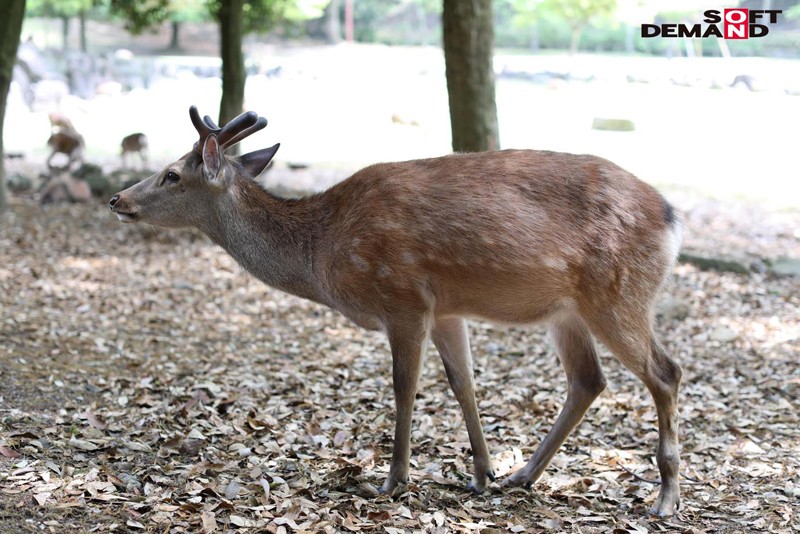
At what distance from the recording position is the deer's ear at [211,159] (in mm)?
4801

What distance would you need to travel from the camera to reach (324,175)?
674 inches

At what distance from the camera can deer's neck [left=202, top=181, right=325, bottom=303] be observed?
15.9 ft

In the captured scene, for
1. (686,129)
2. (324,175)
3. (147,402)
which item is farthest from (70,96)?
(147,402)

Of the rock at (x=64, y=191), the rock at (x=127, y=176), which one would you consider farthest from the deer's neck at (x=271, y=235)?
the rock at (x=127, y=176)

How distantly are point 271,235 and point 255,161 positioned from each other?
0.50 m

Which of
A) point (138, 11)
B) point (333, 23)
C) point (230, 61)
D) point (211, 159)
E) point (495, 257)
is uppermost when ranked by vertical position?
point (333, 23)

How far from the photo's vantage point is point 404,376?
454 centimetres

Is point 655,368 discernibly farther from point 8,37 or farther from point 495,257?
point 8,37

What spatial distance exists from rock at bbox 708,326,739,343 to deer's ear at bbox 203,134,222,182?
4.48 metres

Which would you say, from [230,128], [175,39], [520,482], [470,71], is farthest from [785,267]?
[175,39]

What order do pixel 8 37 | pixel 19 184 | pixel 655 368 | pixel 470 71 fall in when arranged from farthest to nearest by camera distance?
1. pixel 19 184
2. pixel 8 37
3. pixel 470 71
4. pixel 655 368

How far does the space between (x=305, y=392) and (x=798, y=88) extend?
23887 mm

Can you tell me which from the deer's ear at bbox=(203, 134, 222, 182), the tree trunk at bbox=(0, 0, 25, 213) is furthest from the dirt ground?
the tree trunk at bbox=(0, 0, 25, 213)

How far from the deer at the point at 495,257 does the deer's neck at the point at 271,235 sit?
0.02 metres
